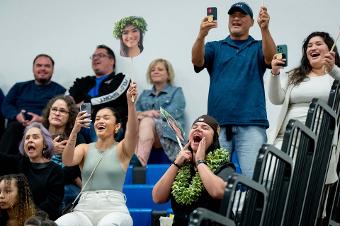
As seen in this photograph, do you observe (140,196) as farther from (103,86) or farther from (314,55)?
Result: (314,55)

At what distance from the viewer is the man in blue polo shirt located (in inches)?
200

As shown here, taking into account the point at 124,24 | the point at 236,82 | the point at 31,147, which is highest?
the point at 124,24

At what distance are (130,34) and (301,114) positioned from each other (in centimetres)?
197

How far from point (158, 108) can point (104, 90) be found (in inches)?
20.3

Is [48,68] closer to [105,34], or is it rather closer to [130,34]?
[105,34]

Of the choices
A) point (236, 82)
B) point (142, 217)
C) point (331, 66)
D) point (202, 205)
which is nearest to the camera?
point (202, 205)

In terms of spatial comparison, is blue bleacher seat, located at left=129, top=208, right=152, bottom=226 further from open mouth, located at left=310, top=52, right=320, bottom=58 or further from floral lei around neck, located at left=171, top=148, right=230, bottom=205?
open mouth, located at left=310, top=52, right=320, bottom=58

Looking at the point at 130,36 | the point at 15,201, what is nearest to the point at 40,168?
the point at 15,201

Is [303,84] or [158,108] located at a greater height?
[303,84]

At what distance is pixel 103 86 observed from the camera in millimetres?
7094

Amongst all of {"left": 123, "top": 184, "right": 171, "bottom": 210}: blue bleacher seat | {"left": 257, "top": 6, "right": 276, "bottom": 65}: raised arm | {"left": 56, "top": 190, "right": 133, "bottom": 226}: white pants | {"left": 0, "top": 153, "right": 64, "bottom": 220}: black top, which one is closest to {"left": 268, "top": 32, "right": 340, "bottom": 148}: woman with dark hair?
{"left": 257, "top": 6, "right": 276, "bottom": 65}: raised arm

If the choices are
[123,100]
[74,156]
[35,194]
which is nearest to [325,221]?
[74,156]

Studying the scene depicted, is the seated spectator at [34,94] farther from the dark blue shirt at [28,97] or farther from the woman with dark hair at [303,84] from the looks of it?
the woman with dark hair at [303,84]

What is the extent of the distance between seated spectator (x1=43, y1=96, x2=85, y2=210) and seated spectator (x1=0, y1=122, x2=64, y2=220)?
0.20 m
